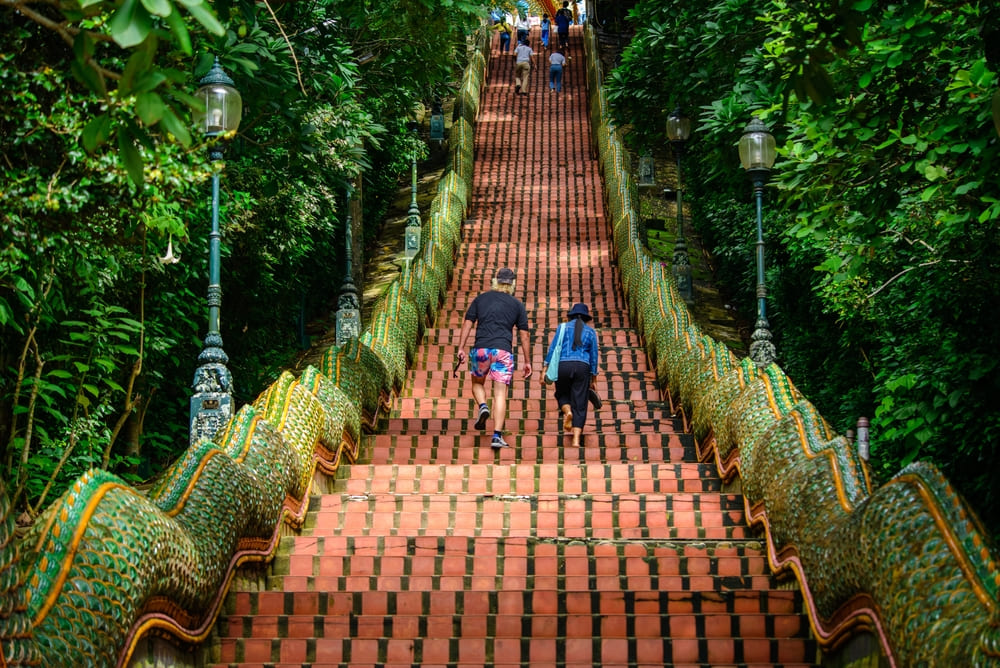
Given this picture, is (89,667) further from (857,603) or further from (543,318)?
(543,318)

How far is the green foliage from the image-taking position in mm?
8836

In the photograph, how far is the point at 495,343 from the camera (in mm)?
12164

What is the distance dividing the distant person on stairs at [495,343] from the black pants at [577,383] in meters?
0.31

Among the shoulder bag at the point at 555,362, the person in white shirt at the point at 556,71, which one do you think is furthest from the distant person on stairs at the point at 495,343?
the person in white shirt at the point at 556,71

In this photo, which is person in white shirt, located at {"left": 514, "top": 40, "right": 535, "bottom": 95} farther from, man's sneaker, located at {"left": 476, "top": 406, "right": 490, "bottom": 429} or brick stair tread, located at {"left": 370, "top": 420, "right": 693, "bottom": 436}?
man's sneaker, located at {"left": 476, "top": 406, "right": 490, "bottom": 429}

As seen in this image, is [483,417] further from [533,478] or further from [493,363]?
[533,478]

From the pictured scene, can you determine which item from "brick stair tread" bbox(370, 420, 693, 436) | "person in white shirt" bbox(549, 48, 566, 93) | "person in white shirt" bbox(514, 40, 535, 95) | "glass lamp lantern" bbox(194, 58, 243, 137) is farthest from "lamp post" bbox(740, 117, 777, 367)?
"person in white shirt" bbox(549, 48, 566, 93)

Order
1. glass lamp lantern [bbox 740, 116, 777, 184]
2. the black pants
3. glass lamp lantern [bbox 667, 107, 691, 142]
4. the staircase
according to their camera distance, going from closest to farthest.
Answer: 1. the staircase
2. the black pants
3. glass lamp lantern [bbox 740, 116, 777, 184]
4. glass lamp lantern [bbox 667, 107, 691, 142]

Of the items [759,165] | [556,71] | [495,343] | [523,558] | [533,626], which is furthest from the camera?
[556,71]

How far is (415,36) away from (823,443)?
34.7 feet

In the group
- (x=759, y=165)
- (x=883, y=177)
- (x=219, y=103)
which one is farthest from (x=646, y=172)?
(x=219, y=103)

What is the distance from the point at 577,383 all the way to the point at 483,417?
0.88m

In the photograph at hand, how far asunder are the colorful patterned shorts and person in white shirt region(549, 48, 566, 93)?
1053 inches

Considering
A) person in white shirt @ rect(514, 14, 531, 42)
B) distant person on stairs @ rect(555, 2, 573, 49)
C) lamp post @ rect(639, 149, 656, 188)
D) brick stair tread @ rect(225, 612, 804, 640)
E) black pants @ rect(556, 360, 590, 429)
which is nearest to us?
brick stair tread @ rect(225, 612, 804, 640)
